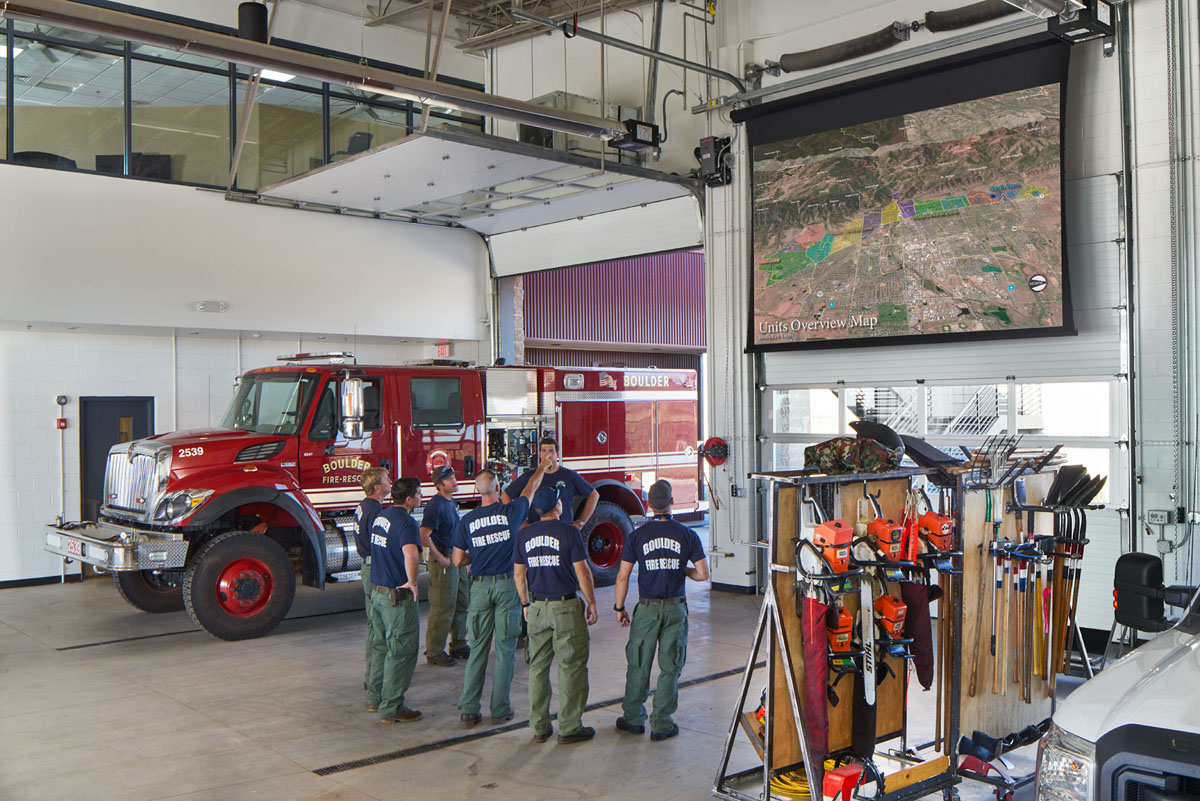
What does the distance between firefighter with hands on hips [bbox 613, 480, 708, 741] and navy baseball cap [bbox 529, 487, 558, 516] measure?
8.03 feet

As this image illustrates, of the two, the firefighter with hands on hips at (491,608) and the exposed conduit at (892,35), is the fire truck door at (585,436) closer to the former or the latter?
the exposed conduit at (892,35)

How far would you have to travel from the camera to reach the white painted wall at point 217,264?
12.0 m

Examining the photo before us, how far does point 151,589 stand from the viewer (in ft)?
36.5

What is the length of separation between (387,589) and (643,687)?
1.87 metres

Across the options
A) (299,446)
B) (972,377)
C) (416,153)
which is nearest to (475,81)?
(416,153)

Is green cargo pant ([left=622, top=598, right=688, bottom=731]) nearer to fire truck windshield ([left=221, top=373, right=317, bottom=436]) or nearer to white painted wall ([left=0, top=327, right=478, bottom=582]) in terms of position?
fire truck windshield ([left=221, top=373, right=317, bottom=436])

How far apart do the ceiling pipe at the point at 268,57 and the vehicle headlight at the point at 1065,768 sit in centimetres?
695

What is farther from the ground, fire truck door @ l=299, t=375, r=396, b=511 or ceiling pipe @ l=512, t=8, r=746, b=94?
ceiling pipe @ l=512, t=8, r=746, b=94

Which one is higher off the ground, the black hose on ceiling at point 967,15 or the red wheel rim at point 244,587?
the black hose on ceiling at point 967,15

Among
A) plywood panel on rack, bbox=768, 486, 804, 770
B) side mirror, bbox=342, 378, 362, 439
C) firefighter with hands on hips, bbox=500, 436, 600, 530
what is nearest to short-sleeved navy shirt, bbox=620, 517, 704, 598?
plywood panel on rack, bbox=768, 486, 804, 770

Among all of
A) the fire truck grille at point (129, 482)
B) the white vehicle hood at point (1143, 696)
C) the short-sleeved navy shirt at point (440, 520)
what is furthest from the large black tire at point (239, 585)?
the white vehicle hood at point (1143, 696)

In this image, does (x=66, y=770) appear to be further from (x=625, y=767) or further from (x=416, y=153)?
(x=416, y=153)

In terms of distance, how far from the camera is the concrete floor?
5.93 m

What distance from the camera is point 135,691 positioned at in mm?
8062
